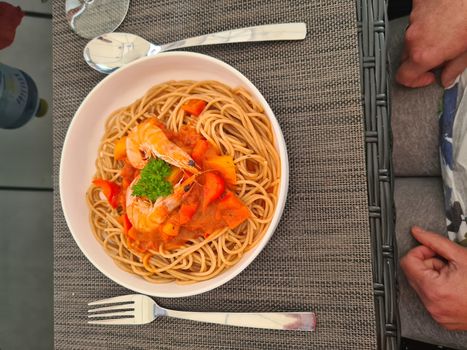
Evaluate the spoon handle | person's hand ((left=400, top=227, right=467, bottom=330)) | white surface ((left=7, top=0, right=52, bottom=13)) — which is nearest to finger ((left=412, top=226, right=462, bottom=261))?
person's hand ((left=400, top=227, right=467, bottom=330))

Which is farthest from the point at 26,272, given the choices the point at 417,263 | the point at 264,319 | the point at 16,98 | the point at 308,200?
the point at 417,263

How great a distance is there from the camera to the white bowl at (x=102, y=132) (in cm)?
83

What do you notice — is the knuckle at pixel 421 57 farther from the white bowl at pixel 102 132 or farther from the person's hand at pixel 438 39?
the white bowl at pixel 102 132

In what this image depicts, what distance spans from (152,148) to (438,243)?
0.70 m

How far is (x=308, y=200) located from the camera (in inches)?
33.6

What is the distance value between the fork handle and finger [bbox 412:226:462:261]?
38 centimetres

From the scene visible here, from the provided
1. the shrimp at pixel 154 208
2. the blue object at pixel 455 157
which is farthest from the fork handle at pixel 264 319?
the blue object at pixel 455 157

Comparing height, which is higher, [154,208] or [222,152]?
[222,152]

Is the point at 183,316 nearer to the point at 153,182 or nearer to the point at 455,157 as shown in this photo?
the point at 153,182

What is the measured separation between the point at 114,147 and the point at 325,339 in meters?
0.60

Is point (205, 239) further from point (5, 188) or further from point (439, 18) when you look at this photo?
point (5, 188)

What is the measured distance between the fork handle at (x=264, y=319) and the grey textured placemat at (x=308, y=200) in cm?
2

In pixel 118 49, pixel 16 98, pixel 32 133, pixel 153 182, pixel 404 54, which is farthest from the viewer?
pixel 32 133

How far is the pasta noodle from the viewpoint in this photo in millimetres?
875
